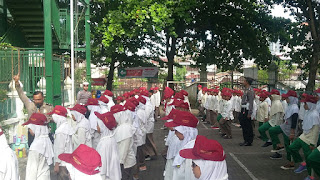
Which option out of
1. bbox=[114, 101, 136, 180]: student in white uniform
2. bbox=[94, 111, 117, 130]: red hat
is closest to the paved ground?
bbox=[114, 101, 136, 180]: student in white uniform

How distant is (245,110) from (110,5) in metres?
13.1

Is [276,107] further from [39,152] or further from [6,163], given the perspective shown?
[6,163]

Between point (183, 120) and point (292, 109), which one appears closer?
point (183, 120)

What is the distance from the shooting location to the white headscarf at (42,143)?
5.82 metres

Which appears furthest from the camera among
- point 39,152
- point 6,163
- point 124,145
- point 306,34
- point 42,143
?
point 306,34

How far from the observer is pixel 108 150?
6.13m

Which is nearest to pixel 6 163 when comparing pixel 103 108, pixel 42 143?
pixel 42 143

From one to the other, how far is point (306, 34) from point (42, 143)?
19.5 m

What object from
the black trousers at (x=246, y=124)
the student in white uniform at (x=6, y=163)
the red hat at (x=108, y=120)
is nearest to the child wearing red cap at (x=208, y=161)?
the student in white uniform at (x=6, y=163)

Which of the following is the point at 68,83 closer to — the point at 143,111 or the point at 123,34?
the point at 143,111

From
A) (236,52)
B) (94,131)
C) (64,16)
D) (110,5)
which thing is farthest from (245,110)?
(236,52)

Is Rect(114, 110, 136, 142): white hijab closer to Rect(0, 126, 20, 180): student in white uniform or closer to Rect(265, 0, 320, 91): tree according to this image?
Rect(0, 126, 20, 180): student in white uniform

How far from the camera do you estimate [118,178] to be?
6.26 metres

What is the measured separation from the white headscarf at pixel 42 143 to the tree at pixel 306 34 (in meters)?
16.2
